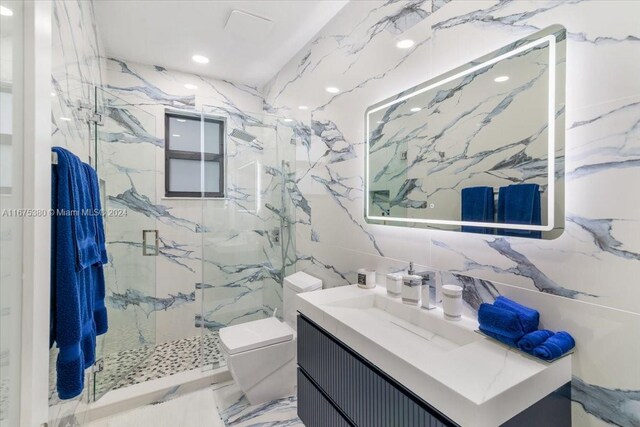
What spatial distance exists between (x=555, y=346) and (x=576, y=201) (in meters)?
0.47

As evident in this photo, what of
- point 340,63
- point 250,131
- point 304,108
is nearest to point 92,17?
point 250,131

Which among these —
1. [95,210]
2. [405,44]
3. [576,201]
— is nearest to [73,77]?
[95,210]

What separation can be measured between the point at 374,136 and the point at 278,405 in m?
1.88

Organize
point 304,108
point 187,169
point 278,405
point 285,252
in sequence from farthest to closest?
point 187,169
point 285,252
point 304,108
point 278,405

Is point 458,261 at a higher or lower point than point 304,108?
lower

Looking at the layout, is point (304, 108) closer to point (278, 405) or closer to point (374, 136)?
point (374, 136)

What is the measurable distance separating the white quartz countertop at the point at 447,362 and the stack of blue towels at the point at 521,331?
0.04m

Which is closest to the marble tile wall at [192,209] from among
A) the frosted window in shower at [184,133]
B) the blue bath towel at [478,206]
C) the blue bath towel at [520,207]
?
the frosted window in shower at [184,133]

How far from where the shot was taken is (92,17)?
6.57 feet

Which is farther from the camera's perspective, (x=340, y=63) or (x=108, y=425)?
(x=340, y=63)

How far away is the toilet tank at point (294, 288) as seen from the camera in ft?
7.04

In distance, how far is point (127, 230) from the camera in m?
2.50

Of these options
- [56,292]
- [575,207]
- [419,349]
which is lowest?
[419,349]

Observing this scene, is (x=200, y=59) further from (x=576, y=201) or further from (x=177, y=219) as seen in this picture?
(x=576, y=201)
